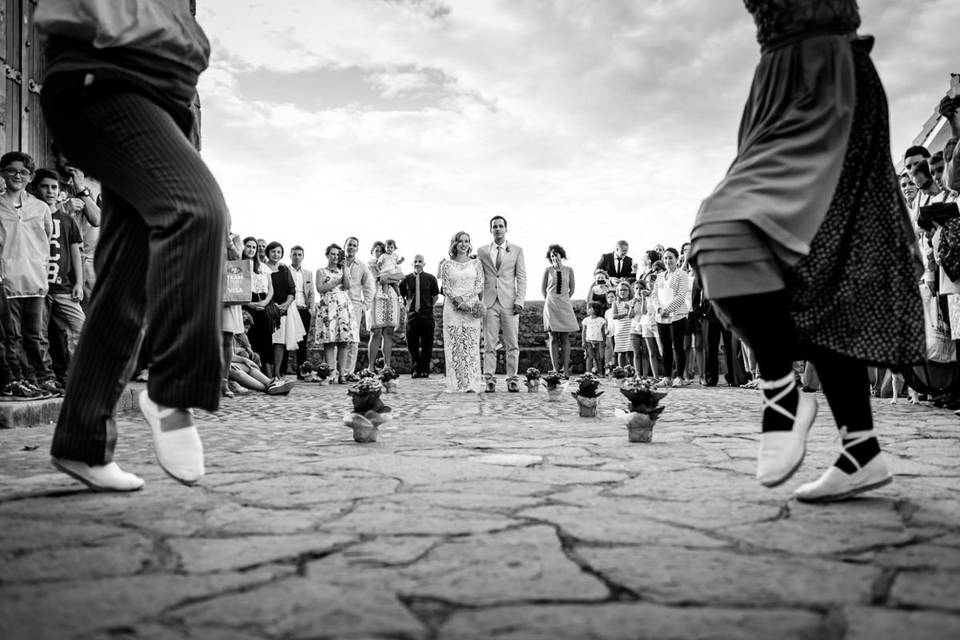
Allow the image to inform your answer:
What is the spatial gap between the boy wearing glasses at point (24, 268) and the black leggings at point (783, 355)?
16.6ft

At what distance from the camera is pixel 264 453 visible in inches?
141

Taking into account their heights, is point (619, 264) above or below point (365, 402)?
above

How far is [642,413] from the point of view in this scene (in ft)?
13.5

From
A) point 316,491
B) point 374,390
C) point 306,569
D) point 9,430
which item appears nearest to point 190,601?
point 306,569

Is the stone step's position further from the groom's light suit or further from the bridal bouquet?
the groom's light suit

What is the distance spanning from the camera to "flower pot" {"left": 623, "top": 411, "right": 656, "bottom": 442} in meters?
4.09

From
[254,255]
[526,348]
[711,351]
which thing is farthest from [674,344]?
[526,348]

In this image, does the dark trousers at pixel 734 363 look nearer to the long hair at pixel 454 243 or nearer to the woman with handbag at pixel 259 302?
the long hair at pixel 454 243

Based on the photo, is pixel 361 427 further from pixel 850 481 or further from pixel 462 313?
pixel 462 313

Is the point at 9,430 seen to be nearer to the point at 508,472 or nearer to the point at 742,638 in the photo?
the point at 508,472

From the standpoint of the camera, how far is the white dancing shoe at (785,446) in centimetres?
219

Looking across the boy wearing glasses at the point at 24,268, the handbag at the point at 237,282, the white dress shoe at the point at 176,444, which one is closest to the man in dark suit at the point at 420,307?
the handbag at the point at 237,282

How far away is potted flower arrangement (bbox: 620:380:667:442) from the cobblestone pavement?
0.67 m

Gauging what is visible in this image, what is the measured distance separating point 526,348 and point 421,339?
185 inches
